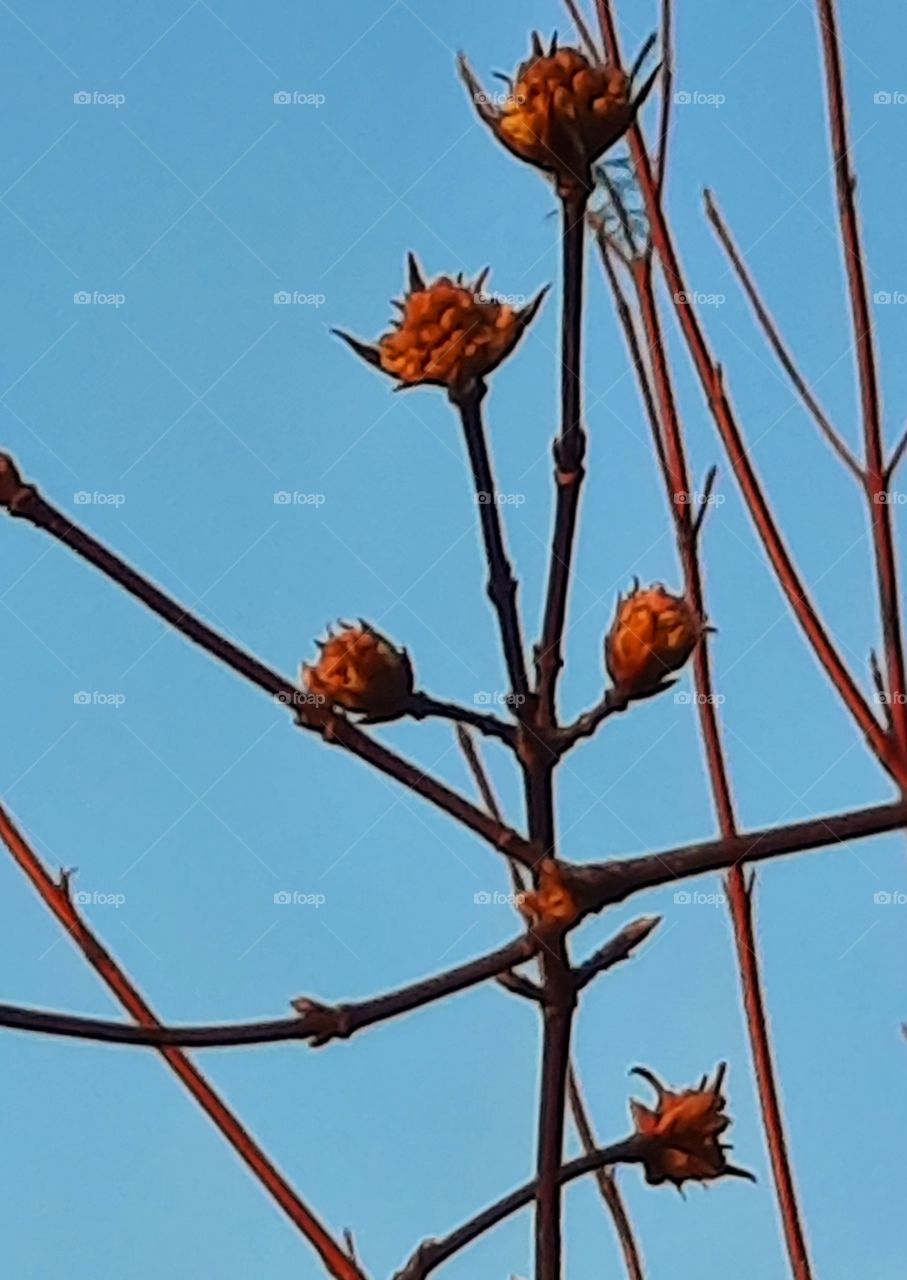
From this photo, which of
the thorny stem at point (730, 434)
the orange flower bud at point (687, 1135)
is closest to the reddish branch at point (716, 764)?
the thorny stem at point (730, 434)

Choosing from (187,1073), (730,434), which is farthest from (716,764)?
(187,1073)

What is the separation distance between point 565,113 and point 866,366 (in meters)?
0.32

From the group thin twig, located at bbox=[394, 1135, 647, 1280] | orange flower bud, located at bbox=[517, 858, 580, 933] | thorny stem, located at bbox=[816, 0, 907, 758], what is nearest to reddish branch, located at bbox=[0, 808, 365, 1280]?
thin twig, located at bbox=[394, 1135, 647, 1280]

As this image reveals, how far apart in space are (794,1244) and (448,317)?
478 millimetres

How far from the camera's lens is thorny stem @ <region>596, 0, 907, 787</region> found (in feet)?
2.56

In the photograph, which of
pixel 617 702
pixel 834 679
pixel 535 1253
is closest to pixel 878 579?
pixel 834 679

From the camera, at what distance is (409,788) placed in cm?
51

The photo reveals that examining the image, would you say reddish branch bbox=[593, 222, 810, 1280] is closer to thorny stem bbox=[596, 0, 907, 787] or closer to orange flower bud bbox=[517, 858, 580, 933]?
thorny stem bbox=[596, 0, 907, 787]

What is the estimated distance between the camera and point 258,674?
18.5 inches

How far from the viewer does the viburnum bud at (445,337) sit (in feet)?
1.80

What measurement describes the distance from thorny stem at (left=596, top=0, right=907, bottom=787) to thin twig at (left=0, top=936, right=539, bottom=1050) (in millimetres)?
313

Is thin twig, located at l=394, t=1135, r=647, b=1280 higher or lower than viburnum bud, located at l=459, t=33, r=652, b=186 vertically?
lower

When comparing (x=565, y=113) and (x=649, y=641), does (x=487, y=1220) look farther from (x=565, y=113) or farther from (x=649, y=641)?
(x=565, y=113)

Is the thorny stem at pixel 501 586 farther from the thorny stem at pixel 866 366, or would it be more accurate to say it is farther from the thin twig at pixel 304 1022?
the thorny stem at pixel 866 366
